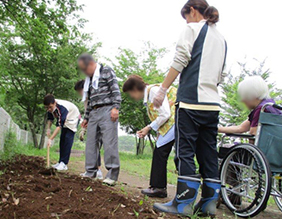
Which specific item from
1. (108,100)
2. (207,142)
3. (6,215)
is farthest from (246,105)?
(6,215)

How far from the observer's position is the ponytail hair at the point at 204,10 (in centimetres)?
249

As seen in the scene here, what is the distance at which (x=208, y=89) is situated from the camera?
249cm

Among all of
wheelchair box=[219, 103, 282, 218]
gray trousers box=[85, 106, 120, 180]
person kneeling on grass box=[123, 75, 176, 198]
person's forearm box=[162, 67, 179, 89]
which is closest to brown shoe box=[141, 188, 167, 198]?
person kneeling on grass box=[123, 75, 176, 198]

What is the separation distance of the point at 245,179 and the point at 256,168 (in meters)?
0.28

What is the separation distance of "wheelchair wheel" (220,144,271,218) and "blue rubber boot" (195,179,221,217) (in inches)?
13.4

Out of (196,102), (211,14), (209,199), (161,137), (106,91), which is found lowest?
(209,199)

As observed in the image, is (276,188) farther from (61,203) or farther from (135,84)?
(61,203)

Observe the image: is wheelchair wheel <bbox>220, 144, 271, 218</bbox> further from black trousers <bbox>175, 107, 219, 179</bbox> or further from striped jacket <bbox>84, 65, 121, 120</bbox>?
striped jacket <bbox>84, 65, 121, 120</bbox>

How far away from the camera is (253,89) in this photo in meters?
3.13

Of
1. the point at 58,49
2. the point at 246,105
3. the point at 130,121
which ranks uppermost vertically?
the point at 58,49

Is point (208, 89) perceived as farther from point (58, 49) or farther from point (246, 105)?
point (58, 49)

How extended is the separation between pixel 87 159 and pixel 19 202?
85.7 inches

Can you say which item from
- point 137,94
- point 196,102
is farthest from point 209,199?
point 137,94

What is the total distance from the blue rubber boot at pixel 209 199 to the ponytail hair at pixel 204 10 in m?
1.41
